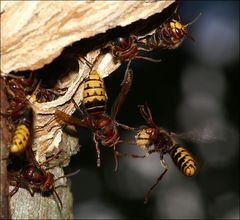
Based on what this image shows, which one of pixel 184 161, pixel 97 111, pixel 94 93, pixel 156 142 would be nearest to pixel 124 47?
pixel 94 93

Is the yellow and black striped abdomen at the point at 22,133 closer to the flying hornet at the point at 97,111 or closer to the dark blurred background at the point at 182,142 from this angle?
the flying hornet at the point at 97,111

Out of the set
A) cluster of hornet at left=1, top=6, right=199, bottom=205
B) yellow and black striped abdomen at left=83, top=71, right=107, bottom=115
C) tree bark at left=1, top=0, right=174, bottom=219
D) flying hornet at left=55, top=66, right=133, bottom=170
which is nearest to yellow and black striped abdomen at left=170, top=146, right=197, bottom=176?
cluster of hornet at left=1, top=6, right=199, bottom=205

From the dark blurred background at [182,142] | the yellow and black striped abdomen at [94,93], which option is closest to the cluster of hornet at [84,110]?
the yellow and black striped abdomen at [94,93]

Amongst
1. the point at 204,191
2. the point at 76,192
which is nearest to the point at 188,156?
the point at 204,191

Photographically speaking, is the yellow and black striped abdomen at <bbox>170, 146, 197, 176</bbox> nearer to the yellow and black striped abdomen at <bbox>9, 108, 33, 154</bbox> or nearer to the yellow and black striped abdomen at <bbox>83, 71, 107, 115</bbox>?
the yellow and black striped abdomen at <bbox>83, 71, 107, 115</bbox>

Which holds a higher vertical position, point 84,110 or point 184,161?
point 84,110

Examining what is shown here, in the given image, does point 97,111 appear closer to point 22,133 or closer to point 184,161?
point 22,133
